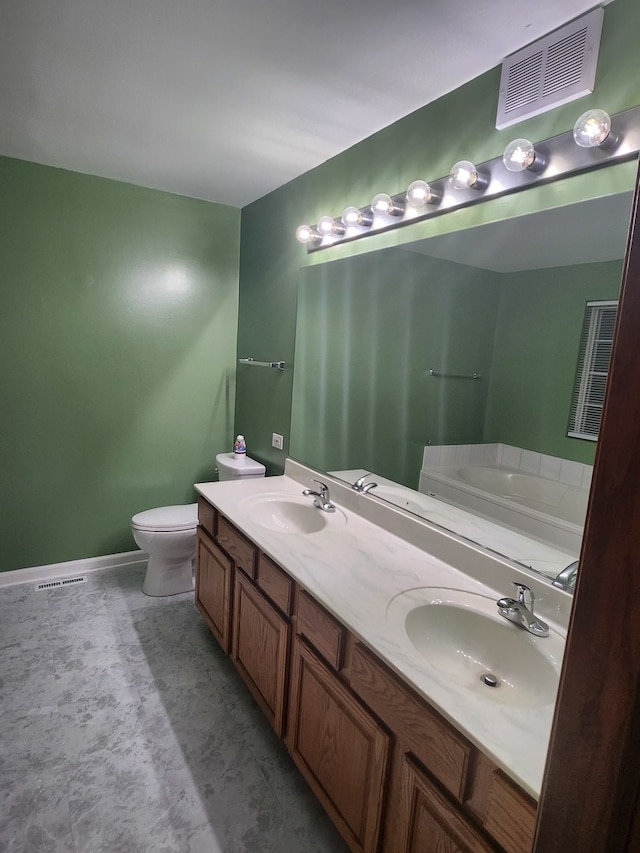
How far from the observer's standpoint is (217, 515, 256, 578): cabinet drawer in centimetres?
180

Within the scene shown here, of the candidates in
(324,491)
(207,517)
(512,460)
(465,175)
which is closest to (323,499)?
(324,491)

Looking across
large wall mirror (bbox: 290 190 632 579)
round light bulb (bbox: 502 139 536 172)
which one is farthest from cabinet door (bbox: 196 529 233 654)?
round light bulb (bbox: 502 139 536 172)

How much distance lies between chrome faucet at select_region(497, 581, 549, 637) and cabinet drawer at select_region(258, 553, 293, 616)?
0.65m

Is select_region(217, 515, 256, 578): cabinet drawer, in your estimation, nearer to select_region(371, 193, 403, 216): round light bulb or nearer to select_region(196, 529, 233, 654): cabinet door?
select_region(196, 529, 233, 654): cabinet door

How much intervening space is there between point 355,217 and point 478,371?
894 mm

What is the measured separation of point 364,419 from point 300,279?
88cm

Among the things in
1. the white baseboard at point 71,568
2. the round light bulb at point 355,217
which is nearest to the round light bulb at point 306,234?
the round light bulb at point 355,217

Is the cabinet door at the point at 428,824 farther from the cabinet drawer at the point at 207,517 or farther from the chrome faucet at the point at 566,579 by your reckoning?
the cabinet drawer at the point at 207,517

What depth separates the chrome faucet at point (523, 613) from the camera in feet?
3.91

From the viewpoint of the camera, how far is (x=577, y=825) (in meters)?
0.51

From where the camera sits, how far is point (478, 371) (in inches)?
63.2

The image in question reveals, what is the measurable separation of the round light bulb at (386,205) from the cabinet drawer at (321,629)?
1.43 meters

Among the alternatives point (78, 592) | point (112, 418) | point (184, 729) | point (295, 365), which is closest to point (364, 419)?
point (295, 365)

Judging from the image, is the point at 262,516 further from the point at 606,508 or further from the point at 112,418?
the point at 606,508
